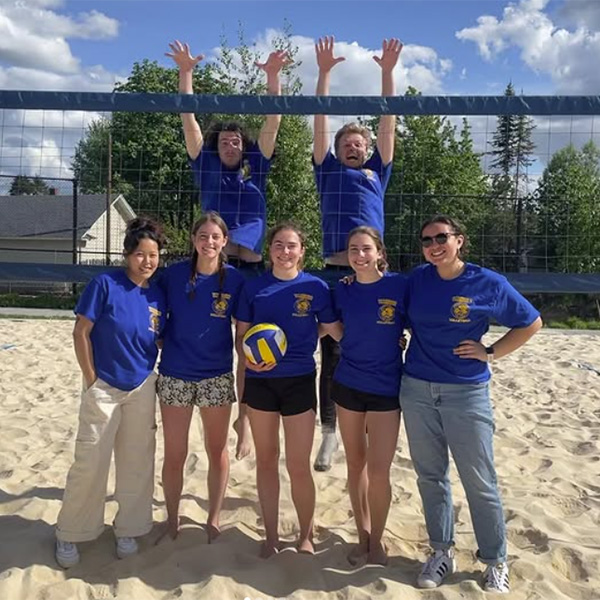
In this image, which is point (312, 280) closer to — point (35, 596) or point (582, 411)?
point (35, 596)

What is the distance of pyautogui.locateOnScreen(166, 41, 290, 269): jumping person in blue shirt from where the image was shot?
3.71 m

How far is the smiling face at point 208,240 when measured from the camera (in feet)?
10.2

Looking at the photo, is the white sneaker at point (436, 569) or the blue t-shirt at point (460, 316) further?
the white sneaker at point (436, 569)

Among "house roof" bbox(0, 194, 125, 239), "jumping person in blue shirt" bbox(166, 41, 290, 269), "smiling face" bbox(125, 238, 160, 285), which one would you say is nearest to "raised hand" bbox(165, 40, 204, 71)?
"jumping person in blue shirt" bbox(166, 41, 290, 269)

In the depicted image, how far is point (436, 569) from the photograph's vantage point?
298cm

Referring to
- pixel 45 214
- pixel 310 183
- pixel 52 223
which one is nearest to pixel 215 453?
pixel 310 183

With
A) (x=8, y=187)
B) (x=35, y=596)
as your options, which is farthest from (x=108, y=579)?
(x=8, y=187)

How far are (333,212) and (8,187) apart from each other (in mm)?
14277

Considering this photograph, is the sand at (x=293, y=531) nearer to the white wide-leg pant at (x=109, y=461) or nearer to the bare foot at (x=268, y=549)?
the bare foot at (x=268, y=549)

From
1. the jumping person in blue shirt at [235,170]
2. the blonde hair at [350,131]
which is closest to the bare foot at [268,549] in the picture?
the jumping person in blue shirt at [235,170]

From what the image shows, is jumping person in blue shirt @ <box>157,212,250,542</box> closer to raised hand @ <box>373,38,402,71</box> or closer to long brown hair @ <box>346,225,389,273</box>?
long brown hair @ <box>346,225,389,273</box>

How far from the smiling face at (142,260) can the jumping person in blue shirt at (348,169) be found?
1.07 meters

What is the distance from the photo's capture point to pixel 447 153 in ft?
56.1

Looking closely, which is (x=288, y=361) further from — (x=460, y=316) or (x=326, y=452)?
(x=326, y=452)
